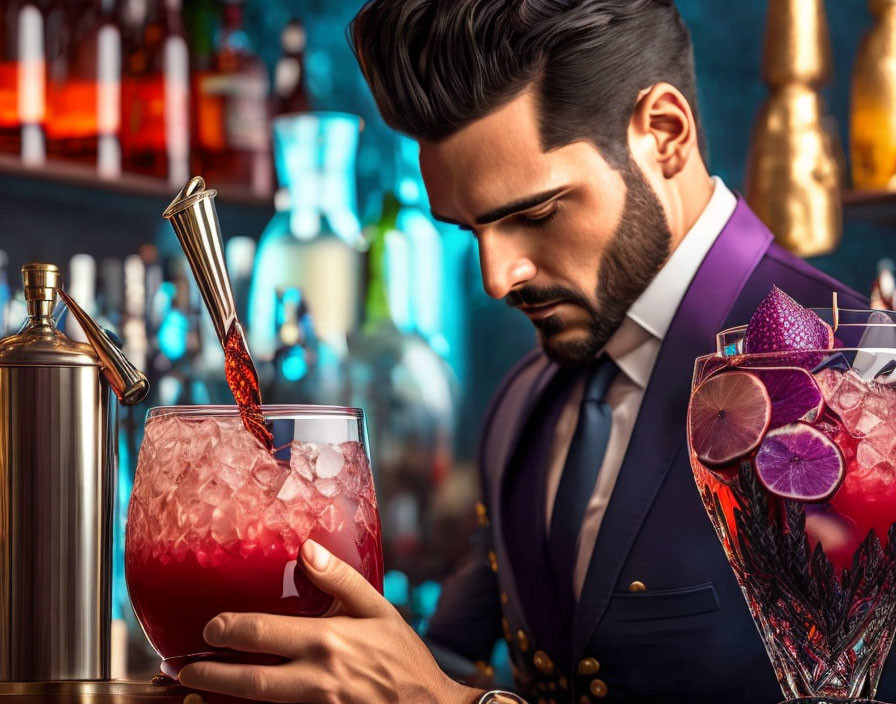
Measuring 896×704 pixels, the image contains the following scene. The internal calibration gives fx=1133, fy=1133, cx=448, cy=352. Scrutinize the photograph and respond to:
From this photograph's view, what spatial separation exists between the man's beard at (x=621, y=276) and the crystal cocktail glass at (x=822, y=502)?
685 millimetres

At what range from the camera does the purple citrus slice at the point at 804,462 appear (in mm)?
675

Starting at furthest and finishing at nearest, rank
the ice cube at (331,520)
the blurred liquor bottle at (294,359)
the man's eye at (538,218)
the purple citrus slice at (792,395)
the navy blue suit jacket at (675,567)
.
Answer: the blurred liquor bottle at (294,359) → the man's eye at (538,218) → the navy blue suit jacket at (675,567) → the ice cube at (331,520) → the purple citrus slice at (792,395)

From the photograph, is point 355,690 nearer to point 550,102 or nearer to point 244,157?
point 550,102

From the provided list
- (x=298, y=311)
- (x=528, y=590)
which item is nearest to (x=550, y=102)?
(x=528, y=590)

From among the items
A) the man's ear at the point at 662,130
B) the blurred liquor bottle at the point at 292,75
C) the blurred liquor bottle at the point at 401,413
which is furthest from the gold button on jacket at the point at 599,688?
the blurred liquor bottle at the point at 292,75

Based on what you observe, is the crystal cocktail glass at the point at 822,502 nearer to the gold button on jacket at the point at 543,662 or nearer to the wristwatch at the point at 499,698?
the wristwatch at the point at 499,698

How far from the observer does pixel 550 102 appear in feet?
4.59

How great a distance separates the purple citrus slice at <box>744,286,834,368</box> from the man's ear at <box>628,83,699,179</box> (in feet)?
2.32

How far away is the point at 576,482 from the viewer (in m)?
1.42

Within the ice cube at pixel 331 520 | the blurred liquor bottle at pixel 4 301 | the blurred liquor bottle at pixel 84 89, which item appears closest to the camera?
the ice cube at pixel 331 520

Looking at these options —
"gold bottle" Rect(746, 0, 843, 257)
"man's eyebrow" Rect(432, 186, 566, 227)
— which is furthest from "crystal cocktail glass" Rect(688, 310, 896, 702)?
"gold bottle" Rect(746, 0, 843, 257)

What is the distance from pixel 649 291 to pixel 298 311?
1.01m

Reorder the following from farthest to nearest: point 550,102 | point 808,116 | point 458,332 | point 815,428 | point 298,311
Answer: point 458,332, point 298,311, point 808,116, point 550,102, point 815,428

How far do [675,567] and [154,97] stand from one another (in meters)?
1.38
